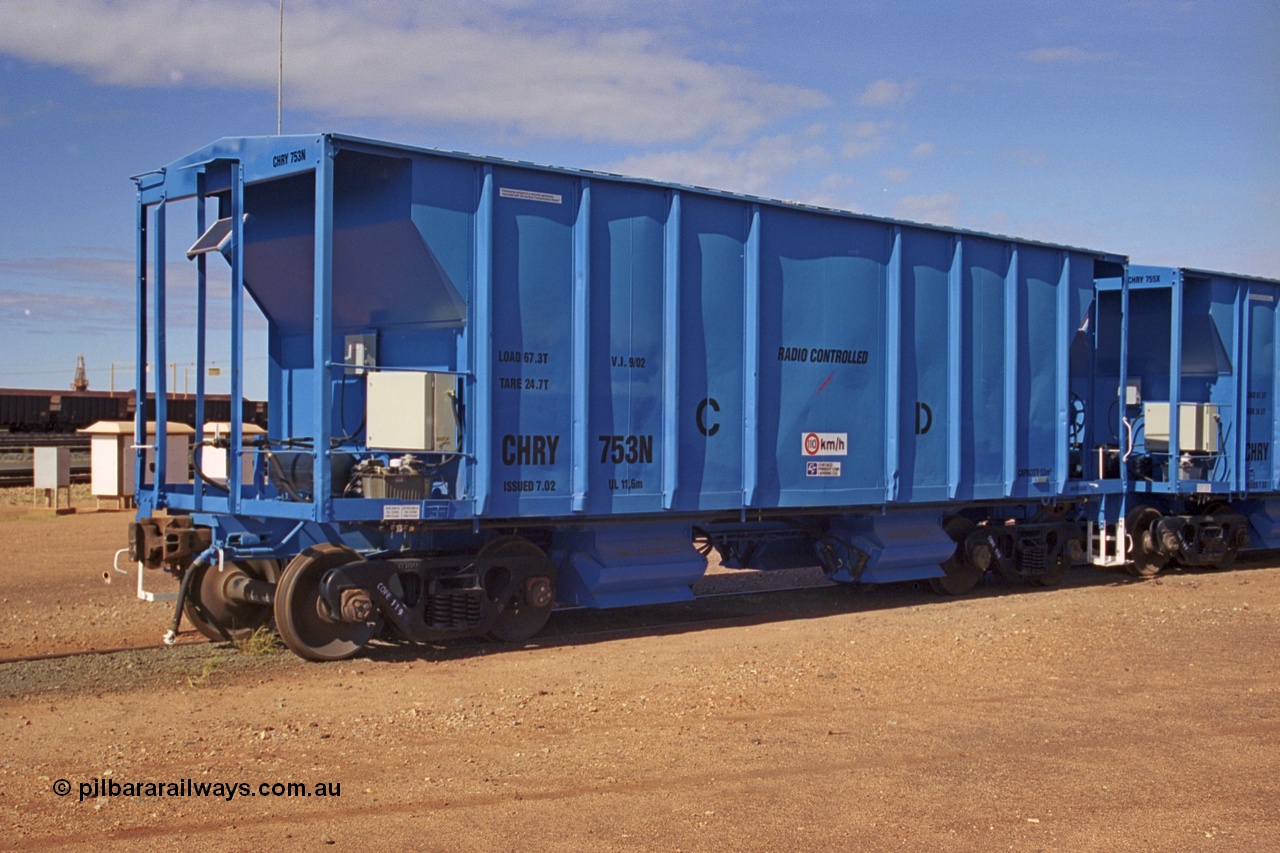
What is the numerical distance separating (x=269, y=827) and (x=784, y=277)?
7.62 metres

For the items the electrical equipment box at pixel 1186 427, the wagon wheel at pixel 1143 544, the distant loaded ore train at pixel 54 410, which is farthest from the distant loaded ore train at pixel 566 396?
the distant loaded ore train at pixel 54 410

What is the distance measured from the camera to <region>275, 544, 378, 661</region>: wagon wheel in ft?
28.7

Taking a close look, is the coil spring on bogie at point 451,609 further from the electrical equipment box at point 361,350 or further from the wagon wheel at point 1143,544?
the wagon wheel at point 1143,544

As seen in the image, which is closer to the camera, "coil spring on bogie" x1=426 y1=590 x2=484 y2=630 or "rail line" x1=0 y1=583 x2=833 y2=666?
"rail line" x1=0 y1=583 x2=833 y2=666

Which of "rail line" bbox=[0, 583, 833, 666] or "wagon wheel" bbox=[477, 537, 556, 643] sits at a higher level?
"wagon wheel" bbox=[477, 537, 556, 643]

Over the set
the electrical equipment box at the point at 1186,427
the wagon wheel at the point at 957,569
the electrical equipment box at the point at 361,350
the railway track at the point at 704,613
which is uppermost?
the electrical equipment box at the point at 361,350

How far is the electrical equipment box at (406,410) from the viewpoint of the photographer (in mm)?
9039

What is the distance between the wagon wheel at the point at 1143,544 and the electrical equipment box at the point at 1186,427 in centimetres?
90

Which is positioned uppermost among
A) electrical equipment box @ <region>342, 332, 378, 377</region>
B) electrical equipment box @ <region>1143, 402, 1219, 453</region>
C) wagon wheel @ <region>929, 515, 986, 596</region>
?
electrical equipment box @ <region>342, 332, 378, 377</region>

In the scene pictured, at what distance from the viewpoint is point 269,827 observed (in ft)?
16.7

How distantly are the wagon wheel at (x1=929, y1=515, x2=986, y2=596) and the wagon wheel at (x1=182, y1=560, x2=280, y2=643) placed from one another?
7.46 m

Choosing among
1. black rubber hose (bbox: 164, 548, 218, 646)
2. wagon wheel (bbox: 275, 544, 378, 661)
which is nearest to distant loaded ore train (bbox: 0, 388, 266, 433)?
black rubber hose (bbox: 164, 548, 218, 646)

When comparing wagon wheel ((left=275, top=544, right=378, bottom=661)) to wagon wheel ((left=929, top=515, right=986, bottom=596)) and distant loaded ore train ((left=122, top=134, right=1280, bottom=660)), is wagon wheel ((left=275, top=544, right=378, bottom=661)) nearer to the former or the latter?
distant loaded ore train ((left=122, top=134, right=1280, bottom=660))

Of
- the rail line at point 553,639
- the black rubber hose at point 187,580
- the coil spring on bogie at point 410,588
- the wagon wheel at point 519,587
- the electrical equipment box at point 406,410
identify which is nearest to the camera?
the rail line at point 553,639
